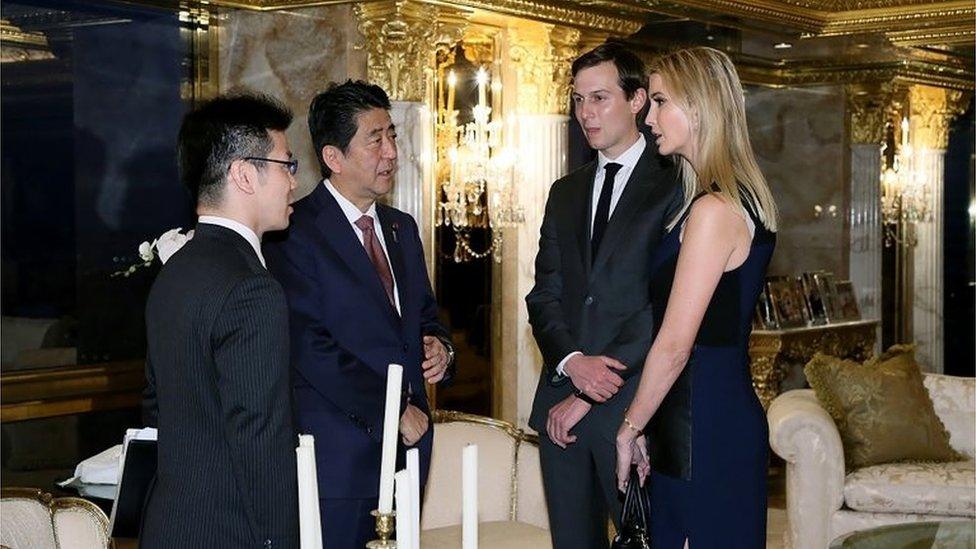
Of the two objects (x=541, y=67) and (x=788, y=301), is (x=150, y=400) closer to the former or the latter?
(x=541, y=67)

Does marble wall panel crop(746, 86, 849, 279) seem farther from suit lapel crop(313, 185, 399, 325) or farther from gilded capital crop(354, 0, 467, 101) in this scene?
suit lapel crop(313, 185, 399, 325)

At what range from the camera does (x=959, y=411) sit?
645 centimetres

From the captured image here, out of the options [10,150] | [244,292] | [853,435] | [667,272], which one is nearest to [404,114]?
[10,150]

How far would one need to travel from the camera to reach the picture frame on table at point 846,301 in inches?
421

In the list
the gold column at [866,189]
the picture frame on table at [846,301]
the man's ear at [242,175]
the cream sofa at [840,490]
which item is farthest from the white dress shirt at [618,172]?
the gold column at [866,189]

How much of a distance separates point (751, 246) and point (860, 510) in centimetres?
316

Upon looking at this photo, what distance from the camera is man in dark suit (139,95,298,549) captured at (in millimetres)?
2559

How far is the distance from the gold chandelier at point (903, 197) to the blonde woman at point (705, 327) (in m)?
8.61

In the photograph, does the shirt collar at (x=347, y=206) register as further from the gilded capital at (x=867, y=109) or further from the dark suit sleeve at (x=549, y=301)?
the gilded capital at (x=867, y=109)

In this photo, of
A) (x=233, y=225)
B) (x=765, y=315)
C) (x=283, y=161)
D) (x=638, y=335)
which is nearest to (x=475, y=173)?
(x=765, y=315)

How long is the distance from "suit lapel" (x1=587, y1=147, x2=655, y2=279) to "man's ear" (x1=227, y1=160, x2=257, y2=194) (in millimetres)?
1200

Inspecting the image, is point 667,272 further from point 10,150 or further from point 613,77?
point 10,150

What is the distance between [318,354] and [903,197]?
29.8 feet

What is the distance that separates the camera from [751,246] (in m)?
3.22
